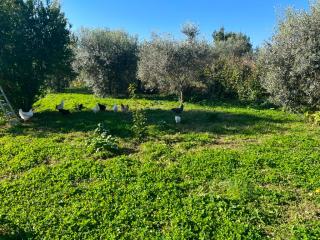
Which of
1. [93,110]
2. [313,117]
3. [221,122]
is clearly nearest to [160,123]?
[221,122]

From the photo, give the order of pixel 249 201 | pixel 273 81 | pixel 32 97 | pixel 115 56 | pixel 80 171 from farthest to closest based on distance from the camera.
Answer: pixel 115 56 → pixel 32 97 → pixel 273 81 → pixel 80 171 → pixel 249 201

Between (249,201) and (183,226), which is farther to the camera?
(249,201)

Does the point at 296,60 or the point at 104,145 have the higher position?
the point at 296,60

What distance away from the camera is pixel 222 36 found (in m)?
64.9

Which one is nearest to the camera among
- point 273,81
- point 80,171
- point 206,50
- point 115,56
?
point 80,171

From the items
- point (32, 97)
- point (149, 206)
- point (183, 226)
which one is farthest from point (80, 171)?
point (32, 97)

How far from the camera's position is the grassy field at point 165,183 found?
24.6ft

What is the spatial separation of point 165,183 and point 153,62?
15215 millimetres

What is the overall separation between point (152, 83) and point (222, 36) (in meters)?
43.9

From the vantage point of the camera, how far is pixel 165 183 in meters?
9.24

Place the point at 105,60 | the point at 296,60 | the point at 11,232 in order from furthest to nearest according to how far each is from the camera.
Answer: the point at 105,60 < the point at 296,60 < the point at 11,232

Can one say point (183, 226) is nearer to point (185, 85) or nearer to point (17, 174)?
point (17, 174)

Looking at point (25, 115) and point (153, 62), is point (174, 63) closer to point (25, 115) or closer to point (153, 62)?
point (153, 62)

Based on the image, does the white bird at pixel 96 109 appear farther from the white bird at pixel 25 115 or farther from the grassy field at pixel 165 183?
the grassy field at pixel 165 183
